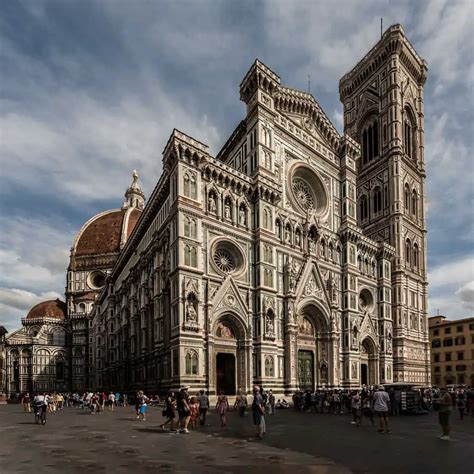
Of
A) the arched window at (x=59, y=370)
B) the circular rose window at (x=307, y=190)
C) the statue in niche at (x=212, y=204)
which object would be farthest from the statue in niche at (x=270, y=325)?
the arched window at (x=59, y=370)

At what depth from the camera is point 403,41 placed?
6944cm

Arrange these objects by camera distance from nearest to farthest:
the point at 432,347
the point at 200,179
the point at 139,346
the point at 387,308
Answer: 1. the point at 200,179
2. the point at 139,346
3. the point at 387,308
4. the point at 432,347

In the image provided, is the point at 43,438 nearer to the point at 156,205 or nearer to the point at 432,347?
the point at 156,205

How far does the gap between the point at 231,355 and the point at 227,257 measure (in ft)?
26.6

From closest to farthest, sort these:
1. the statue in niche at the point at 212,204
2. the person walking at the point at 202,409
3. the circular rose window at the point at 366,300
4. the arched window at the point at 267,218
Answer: the person walking at the point at 202,409 < the statue in niche at the point at 212,204 < the arched window at the point at 267,218 < the circular rose window at the point at 366,300

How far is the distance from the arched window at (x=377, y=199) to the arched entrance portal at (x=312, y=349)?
86.3 ft

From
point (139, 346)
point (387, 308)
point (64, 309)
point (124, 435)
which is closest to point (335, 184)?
point (387, 308)

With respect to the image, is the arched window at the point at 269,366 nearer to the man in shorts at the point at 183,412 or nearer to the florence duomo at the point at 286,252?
the florence duomo at the point at 286,252

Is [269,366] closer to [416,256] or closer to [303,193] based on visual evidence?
[303,193]

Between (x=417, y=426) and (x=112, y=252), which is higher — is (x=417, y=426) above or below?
below

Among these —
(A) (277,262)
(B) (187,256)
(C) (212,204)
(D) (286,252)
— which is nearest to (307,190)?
(D) (286,252)

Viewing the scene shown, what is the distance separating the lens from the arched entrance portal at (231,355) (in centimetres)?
3803

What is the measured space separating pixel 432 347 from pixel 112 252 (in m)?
68.5

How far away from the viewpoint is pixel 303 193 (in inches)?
1972
